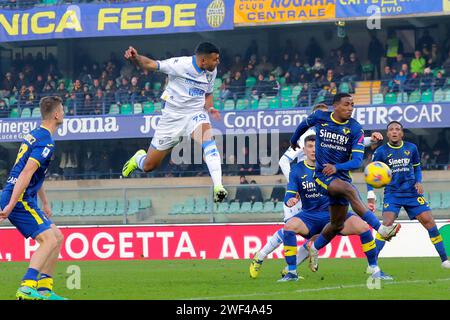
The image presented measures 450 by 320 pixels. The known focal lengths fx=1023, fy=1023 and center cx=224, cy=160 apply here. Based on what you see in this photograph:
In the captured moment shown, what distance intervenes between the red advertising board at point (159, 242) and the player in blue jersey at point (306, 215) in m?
8.40

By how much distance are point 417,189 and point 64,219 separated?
10949mm

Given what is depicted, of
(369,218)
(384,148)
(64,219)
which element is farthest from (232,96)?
(369,218)

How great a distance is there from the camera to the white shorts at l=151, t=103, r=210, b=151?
13.6m

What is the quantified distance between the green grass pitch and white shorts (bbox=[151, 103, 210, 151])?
185 cm

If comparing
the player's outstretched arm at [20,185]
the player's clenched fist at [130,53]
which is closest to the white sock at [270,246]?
the player's clenched fist at [130,53]

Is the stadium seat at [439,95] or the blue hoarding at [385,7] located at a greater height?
the blue hoarding at [385,7]

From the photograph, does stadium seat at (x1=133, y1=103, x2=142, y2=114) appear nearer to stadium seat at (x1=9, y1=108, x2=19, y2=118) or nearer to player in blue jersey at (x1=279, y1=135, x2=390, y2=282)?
stadium seat at (x1=9, y1=108, x2=19, y2=118)

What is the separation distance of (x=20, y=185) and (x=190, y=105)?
13.9ft

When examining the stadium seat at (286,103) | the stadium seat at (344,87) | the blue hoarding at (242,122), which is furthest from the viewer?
the stadium seat at (286,103)

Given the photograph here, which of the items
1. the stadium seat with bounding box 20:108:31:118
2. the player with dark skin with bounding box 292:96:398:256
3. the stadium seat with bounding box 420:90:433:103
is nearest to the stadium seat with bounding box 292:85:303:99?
the stadium seat with bounding box 420:90:433:103

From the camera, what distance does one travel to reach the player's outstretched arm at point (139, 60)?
12071 millimetres

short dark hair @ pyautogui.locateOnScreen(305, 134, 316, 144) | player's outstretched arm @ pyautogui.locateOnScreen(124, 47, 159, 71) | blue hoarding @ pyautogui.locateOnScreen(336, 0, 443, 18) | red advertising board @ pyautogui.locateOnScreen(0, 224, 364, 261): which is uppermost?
blue hoarding @ pyautogui.locateOnScreen(336, 0, 443, 18)

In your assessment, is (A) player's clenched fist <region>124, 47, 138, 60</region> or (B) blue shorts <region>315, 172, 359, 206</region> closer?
(A) player's clenched fist <region>124, 47, 138, 60</region>

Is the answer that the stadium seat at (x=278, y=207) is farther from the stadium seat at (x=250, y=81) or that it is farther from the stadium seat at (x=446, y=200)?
the stadium seat at (x=250, y=81)
